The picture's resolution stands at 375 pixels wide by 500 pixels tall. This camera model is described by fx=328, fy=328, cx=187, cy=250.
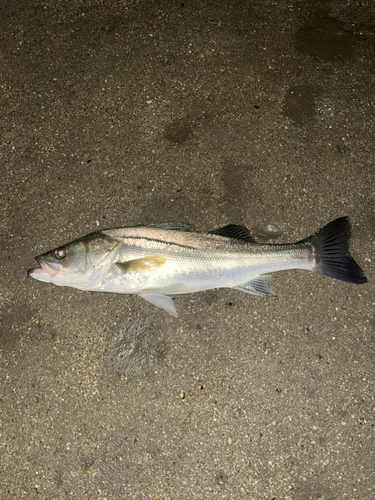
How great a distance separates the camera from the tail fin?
3.30 metres

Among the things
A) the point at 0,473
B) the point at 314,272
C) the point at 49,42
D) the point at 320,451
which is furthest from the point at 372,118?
the point at 0,473

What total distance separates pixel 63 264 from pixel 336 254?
2709 mm

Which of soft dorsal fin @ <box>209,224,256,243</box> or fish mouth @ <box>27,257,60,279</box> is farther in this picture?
soft dorsal fin @ <box>209,224,256,243</box>

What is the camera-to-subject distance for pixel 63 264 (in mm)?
3158

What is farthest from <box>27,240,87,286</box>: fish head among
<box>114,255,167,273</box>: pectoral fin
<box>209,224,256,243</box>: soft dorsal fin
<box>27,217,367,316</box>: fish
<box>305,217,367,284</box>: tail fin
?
<box>305,217,367,284</box>: tail fin

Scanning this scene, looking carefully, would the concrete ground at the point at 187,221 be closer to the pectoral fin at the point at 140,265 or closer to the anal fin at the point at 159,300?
the anal fin at the point at 159,300

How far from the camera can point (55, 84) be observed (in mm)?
4020

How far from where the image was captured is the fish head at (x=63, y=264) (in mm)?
3158

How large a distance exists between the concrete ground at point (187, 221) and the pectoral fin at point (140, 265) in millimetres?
578

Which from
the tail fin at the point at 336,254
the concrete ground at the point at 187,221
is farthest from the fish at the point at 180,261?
the concrete ground at the point at 187,221

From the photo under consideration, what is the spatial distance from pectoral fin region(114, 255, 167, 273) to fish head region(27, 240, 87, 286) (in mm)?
353

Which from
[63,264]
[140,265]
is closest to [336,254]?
[140,265]

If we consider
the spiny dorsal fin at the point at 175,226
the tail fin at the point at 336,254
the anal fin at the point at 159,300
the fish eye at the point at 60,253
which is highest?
the spiny dorsal fin at the point at 175,226

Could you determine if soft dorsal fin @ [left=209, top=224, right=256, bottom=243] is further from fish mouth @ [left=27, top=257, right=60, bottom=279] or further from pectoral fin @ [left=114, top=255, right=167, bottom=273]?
fish mouth @ [left=27, top=257, right=60, bottom=279]
